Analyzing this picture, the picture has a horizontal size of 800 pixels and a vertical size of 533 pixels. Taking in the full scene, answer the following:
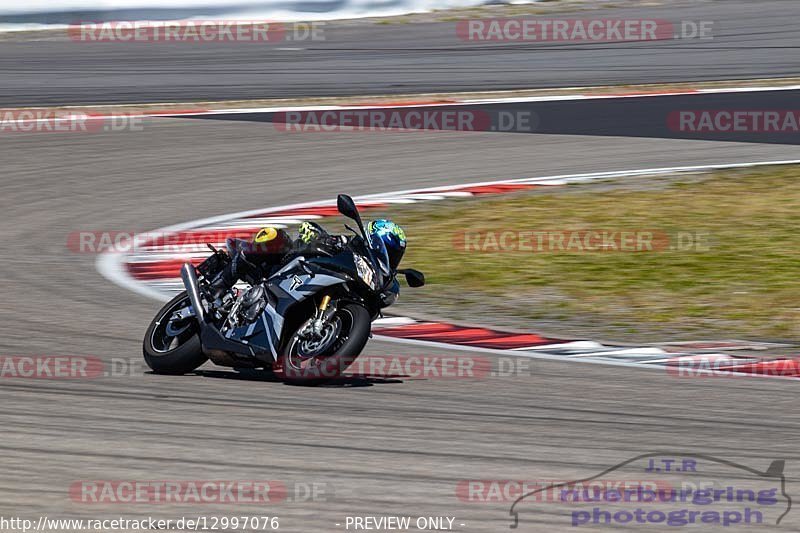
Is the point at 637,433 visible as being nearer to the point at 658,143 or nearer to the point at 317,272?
the point at 317,272

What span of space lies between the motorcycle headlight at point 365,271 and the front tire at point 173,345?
37.5 inches

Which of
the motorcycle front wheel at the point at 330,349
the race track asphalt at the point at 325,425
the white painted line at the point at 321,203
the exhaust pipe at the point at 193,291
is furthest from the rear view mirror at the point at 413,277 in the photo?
the white painted line at the point at 321,203

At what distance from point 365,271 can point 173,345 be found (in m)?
1.15

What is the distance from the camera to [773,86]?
20438 mm

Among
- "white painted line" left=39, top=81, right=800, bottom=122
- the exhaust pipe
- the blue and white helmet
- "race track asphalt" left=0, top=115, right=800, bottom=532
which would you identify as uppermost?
"white painted line" left=39, top=81, right=800, bottom=122

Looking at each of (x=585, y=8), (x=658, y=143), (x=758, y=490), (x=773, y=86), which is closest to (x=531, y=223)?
(x=658, y=143)

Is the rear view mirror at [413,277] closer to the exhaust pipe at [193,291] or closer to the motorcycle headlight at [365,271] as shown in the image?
the motorcycle headlight at [365,271]

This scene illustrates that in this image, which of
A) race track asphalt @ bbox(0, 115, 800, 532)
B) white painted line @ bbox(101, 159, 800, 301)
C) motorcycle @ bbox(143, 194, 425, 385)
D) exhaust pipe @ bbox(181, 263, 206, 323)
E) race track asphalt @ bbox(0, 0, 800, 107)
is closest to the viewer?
race track asphalt @ bbox(0, 115, 800, 532)

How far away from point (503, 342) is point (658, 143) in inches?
336

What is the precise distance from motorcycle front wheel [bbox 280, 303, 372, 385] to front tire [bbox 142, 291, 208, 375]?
0.52m

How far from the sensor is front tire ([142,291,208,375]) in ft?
25.5

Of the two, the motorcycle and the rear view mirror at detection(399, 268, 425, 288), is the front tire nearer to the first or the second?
the motorcycle

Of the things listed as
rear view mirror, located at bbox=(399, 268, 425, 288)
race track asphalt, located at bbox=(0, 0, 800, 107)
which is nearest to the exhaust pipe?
rear view mirror, located at bbox=(399, 268, 425, 288)

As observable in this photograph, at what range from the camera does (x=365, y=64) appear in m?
20.9
